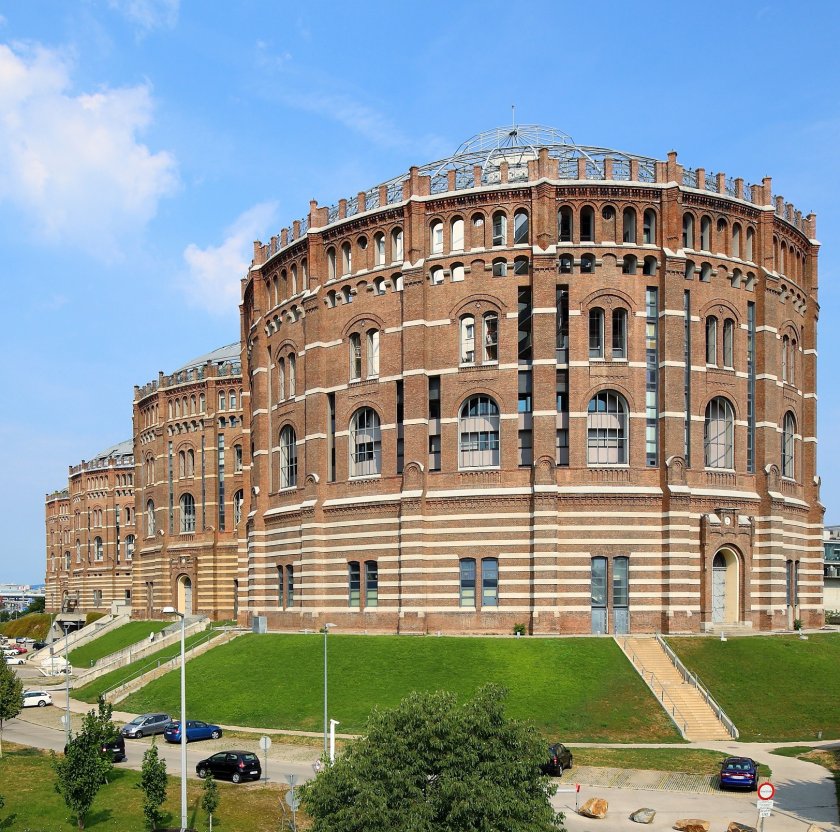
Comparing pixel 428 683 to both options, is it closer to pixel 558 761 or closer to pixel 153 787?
pixel 558 761

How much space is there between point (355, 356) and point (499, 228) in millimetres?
13021

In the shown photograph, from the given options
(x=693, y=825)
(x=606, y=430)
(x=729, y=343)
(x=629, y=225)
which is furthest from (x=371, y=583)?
(x=693, y=825)

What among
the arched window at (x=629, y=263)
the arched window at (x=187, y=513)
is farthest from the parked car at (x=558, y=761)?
the arched window at (x=187, y=513)

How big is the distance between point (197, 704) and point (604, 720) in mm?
22659

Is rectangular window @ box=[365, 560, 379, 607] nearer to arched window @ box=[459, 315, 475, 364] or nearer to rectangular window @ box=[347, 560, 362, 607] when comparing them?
rectangular window @ box=[347, 560, 362, 607]

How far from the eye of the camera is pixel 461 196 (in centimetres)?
6562

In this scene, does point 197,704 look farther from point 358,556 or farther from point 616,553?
point 616,553

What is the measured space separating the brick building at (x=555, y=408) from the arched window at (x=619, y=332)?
14 cm

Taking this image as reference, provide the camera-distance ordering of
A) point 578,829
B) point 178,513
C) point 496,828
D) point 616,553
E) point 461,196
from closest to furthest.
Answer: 1. point 496,828
2. point 578,829
3. point 616,553
4. point 461,196
5. point 178,513

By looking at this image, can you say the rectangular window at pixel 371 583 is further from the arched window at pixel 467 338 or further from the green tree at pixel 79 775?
the green tree at pixel 79 775

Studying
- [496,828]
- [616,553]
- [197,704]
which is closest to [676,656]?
[616,553]

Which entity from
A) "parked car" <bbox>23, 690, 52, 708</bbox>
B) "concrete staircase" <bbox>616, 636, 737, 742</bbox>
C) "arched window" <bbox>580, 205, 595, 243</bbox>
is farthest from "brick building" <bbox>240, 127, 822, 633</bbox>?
"parked car" <bbox>23, 690, 52, 708</bbox>

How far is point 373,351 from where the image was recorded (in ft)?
228

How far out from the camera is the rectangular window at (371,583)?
66125mm
